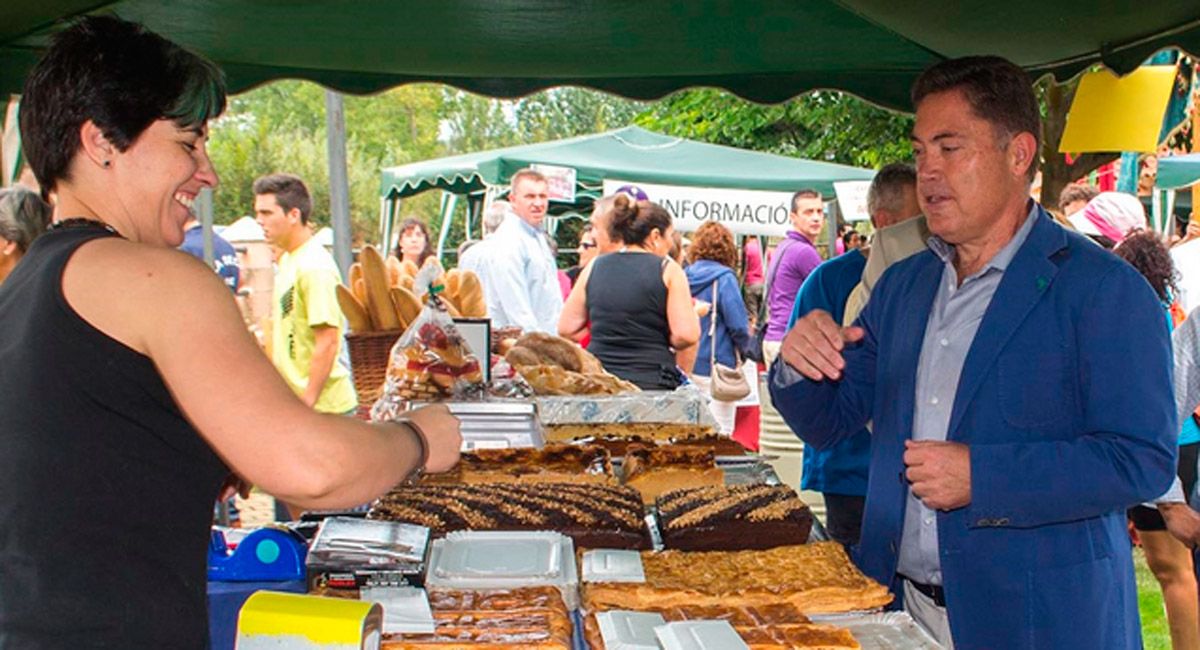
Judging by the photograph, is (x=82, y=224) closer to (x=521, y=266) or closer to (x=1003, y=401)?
(x=1003, y=401)

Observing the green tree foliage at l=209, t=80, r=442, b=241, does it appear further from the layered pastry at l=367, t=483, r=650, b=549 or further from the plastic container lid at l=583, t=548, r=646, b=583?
the plastic container lid at l=583, t=548, r=646, b=583

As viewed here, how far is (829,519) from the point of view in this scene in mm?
4574

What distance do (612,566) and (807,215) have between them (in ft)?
23.5

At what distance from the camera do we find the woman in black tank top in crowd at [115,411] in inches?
58.8

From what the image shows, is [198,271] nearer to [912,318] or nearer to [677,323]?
[912,318]

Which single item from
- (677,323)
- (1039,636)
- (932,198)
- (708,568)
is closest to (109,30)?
(708,568)

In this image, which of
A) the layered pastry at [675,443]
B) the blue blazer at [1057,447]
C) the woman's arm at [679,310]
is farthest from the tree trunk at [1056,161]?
the blue blazer at [1057,447]

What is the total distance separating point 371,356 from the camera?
5203 millimetres

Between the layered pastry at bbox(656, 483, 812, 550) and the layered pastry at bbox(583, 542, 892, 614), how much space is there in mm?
77

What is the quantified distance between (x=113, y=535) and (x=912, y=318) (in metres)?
1.81

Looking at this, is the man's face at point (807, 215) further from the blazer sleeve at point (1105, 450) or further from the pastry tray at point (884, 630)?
the pastry tray at point (884, 630)

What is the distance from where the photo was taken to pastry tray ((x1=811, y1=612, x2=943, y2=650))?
6.78 ft

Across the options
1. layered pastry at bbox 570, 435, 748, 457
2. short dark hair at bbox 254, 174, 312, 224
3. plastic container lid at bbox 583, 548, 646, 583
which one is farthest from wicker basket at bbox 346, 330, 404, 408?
plastic container lid at bbox 583, 548, 646, 583

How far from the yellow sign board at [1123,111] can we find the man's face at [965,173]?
1.68 m
